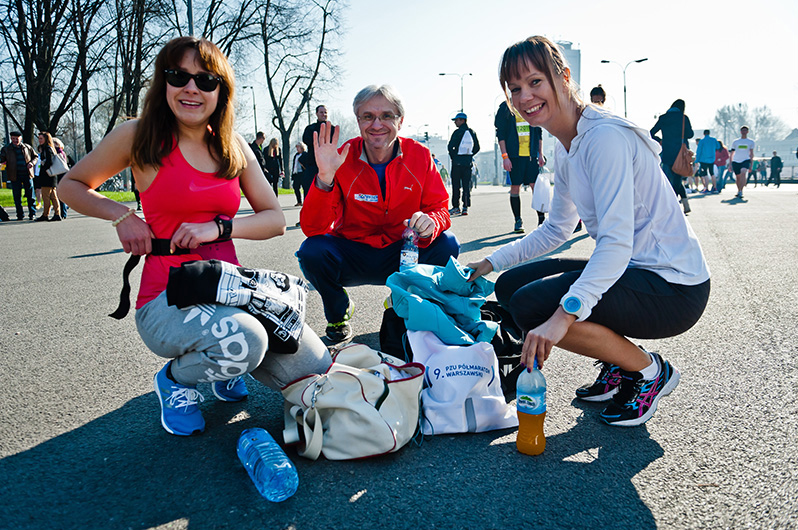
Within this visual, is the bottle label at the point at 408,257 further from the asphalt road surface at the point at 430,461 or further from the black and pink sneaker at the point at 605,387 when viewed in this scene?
the black and pink sneaker at the point at 605,387

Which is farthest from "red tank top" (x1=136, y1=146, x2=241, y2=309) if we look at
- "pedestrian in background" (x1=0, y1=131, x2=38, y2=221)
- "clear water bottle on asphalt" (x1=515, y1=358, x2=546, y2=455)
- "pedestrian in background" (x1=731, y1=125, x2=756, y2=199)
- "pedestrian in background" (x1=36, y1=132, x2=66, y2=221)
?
"pedestrian in background" (x1=731, y1=125, x2=756, y2=199)

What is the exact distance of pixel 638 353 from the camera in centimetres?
250

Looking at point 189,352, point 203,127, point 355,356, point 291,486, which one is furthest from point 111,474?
point 203,127

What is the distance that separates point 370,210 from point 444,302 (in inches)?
43.1

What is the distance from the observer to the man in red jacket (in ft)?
11.7

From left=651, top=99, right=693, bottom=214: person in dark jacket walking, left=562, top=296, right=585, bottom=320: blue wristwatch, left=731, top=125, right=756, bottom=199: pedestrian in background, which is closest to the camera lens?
left=562, top=296, right=585, bottom=320: blue wristwatch

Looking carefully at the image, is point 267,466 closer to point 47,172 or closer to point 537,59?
point 537,59

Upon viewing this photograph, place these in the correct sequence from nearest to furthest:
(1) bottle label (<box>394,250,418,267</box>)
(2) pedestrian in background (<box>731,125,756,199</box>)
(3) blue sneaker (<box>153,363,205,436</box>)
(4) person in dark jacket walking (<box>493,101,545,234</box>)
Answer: (3) blue sneaker (<box>153,363,205,436</box>) < (1) bottle label (<box>394,250,418,267</box>) < (4) person in dark jacket walking (<box>493,101,545,234</box>) < (2) pedestrian in background (<box>731,125,756,199</box>)

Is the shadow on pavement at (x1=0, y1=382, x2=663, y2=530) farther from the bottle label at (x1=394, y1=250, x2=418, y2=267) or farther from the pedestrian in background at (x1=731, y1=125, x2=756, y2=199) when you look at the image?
the pedestrian in background at (x1=731, y1=125, x2=756, y2=199)

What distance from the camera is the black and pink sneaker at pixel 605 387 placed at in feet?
9.11

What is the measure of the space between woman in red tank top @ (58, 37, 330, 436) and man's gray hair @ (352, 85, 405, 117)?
936 millimetres

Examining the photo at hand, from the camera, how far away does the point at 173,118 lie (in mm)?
2678

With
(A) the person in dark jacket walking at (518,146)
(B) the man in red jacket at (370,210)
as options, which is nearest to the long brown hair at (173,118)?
(B) the man in red jacket at (370,210)

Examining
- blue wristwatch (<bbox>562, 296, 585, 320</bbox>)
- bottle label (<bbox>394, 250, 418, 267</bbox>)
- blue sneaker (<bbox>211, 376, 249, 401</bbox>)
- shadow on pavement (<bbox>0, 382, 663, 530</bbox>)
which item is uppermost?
bottle label (<bbox>394, 250, 418, 267</bbox>)
